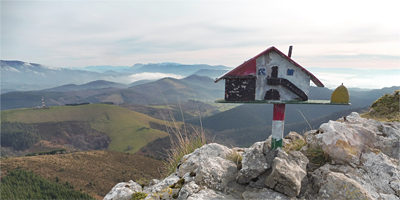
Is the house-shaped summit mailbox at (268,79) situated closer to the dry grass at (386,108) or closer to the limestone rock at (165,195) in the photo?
the limestone rock at (165,195)

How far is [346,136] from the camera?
6121 mm

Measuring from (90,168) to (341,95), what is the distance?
245ft

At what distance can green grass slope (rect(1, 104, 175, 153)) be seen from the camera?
479ft

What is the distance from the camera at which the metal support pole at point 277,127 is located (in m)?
5.96

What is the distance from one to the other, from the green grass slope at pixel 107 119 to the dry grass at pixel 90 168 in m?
65.8

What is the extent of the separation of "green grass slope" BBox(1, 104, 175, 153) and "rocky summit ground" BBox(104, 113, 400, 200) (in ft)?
459

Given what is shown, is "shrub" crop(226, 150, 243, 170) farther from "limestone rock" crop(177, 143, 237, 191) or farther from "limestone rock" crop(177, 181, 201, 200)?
"limestone rock" crop(177, 181, 201, 200)

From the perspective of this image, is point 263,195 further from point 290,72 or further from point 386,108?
point 386,108

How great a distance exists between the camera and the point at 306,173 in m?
5.31

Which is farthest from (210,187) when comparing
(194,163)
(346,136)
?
(346,136)

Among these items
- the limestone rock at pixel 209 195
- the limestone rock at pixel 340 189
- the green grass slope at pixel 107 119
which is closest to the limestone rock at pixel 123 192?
the limestone rock at pixel 209 195

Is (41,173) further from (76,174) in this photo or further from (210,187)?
(210,187)

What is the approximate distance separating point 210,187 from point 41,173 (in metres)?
75.6

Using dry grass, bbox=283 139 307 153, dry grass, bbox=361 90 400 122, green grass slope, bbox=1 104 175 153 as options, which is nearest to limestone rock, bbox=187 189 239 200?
dry grass, bbox=283 139 307 153
